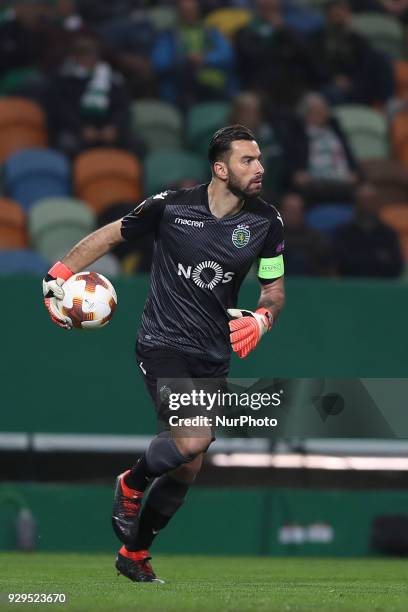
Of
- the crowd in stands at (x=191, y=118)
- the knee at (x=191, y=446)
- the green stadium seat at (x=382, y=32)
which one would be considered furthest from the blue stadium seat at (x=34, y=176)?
the knee at (x=191, y=446)

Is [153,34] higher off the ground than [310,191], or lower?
higher

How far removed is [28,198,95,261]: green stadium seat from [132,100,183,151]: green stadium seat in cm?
212

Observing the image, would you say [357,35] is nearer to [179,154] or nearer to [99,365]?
[179,154]

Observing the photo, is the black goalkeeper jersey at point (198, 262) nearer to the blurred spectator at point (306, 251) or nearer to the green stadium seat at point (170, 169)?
the blurred spectator at point (306, 251)

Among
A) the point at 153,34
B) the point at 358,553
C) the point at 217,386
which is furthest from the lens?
the point at 153,34

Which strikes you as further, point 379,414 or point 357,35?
point 357,35

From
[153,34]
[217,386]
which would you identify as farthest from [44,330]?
[153,34]

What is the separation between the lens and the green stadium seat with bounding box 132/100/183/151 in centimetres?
1523

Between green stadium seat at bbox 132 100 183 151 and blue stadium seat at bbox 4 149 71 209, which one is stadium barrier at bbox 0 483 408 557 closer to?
blue stadium seat at bbox 4 149 71 209

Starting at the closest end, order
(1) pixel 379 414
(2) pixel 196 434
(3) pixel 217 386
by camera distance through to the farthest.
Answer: (2) pixel 196 434 → (3) pixel 217 386 → (1) pixel 379 414

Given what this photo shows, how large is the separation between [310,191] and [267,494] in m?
3.77

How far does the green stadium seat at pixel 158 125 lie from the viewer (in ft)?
50.0

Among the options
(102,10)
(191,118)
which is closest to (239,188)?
(191,118)

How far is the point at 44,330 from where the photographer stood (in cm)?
1188
